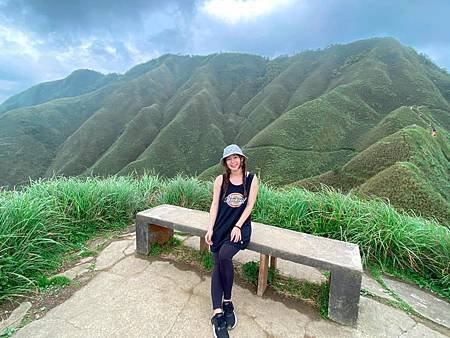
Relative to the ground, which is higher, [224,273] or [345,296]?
[224,273]

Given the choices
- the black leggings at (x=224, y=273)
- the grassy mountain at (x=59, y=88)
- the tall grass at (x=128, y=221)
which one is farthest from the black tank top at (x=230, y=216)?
the grassy mountain at (x=59, y=88)

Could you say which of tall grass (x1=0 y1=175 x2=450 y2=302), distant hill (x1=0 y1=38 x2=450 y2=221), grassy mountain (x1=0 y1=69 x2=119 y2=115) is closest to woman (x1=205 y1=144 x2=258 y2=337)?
tall grass (x1=0 y1=175 x2=450 y2=302)

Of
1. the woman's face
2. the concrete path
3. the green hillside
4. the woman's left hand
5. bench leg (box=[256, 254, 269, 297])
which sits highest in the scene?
the woman's face

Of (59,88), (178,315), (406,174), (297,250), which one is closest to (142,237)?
(178,315)

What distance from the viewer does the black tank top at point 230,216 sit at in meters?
2.17

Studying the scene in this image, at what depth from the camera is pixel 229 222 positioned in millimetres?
2172

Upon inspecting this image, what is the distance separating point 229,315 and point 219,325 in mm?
131

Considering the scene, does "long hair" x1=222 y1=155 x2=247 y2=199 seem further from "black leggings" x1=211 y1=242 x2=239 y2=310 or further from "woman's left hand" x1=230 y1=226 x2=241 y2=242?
"black leggings" x1=211 y1=242 x2=239 y2=310

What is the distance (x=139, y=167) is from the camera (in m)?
41.7

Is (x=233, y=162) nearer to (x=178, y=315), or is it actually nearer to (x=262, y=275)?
(x=262, y=275)

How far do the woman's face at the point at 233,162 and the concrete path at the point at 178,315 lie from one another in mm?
1108

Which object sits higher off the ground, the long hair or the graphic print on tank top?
the long hair

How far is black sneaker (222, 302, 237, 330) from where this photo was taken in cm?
191

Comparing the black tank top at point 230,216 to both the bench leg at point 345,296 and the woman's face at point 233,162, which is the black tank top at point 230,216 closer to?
the woman's face at point 233,162
